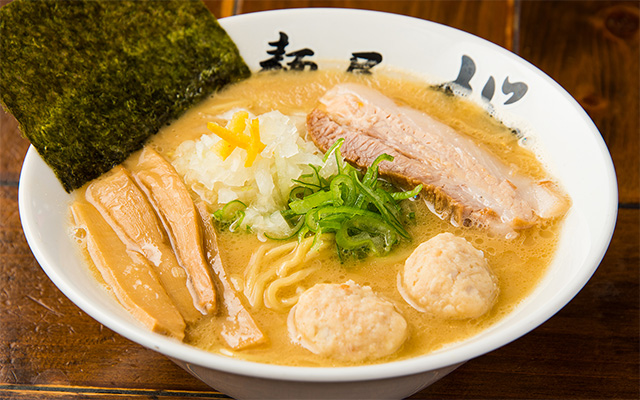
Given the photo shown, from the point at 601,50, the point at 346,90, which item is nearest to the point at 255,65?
the point at 346,90

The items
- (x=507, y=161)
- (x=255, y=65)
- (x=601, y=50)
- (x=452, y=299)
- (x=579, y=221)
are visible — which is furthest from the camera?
(x=601, y=50)

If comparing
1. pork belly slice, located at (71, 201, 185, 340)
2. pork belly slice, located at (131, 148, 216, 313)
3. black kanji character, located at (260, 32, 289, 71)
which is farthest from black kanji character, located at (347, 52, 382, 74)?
pork belly slice, located at (71, 201, 185, 340)

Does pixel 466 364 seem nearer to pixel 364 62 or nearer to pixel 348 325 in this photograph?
pixel 348 325

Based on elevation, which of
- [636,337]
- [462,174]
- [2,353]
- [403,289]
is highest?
[462,174]

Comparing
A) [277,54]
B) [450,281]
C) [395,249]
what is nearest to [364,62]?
[277,54]

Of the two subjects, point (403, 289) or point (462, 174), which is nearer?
point (403, 289)

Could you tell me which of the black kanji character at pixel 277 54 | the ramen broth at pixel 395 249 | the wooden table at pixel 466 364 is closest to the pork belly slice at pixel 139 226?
the ramen broth at pixel 395 249

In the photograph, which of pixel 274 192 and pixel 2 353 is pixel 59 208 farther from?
pixel 274 192
